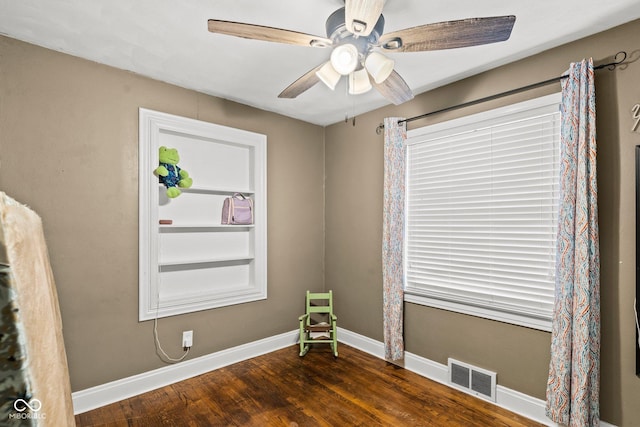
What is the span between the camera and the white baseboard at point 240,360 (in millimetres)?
2279

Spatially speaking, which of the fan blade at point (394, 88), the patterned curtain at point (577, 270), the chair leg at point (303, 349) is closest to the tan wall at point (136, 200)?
the patterned curtain at point (577, 270)

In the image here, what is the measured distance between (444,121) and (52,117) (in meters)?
2.97

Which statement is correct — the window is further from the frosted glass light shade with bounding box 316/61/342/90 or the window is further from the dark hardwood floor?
the frosted glass light shade with bounding box 316/61/342/90

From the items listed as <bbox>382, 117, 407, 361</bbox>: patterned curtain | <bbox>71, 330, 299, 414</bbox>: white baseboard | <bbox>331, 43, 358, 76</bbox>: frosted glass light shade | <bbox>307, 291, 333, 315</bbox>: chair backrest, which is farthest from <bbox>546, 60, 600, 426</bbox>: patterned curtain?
<bbox>71, 330, 299, 414</bbox>: white baseboard

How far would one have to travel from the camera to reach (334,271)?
12.4 ft

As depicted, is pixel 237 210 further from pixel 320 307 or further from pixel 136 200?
pixel 320 307

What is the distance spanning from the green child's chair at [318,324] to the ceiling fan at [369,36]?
2.37 meters

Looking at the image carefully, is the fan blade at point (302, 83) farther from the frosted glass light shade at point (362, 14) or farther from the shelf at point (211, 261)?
the shelf at point (211, 261)

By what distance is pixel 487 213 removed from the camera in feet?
8.25

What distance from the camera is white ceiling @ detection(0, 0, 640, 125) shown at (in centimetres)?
177

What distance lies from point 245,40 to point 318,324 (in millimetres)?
2671

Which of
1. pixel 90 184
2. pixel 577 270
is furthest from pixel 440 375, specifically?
pixel 90 184

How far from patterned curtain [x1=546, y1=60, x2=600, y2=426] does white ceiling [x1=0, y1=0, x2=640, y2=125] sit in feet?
1.18

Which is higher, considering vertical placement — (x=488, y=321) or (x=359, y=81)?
(x=359, y=81)
